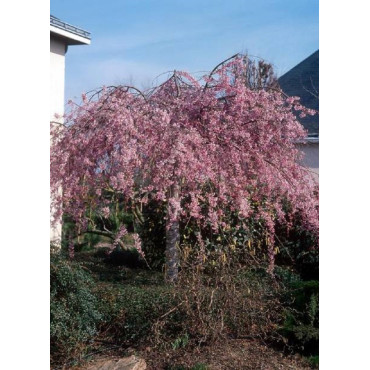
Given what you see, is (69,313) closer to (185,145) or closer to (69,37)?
(185,145)

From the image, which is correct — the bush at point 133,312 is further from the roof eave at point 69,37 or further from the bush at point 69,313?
the roof eave at point 69,37

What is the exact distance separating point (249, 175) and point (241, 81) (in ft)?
2.14

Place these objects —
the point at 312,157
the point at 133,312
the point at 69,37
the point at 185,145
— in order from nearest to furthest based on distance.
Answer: the point at 133,312 < the point at 185,145 < the point at 69,37 < the point at 312,157

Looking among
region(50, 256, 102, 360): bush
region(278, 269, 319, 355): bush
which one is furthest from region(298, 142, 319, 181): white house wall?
region(50, 256, 102, 360): bush

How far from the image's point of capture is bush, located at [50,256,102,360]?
10.5 feet

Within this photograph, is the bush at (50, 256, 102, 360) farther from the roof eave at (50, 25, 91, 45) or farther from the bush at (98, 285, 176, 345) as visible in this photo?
the roof eave at (50, 25, 91, 45)

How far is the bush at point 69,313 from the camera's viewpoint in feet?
10.5

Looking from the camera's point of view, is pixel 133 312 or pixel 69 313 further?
pixel 133 312

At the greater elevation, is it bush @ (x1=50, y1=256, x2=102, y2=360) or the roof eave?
the roof eave

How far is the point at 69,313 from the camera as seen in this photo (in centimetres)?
329

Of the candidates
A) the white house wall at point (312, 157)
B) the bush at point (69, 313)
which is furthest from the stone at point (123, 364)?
the white house wall at point (312, 157)

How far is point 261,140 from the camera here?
3.90m

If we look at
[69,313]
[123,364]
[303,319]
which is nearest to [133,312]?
[69,313]
